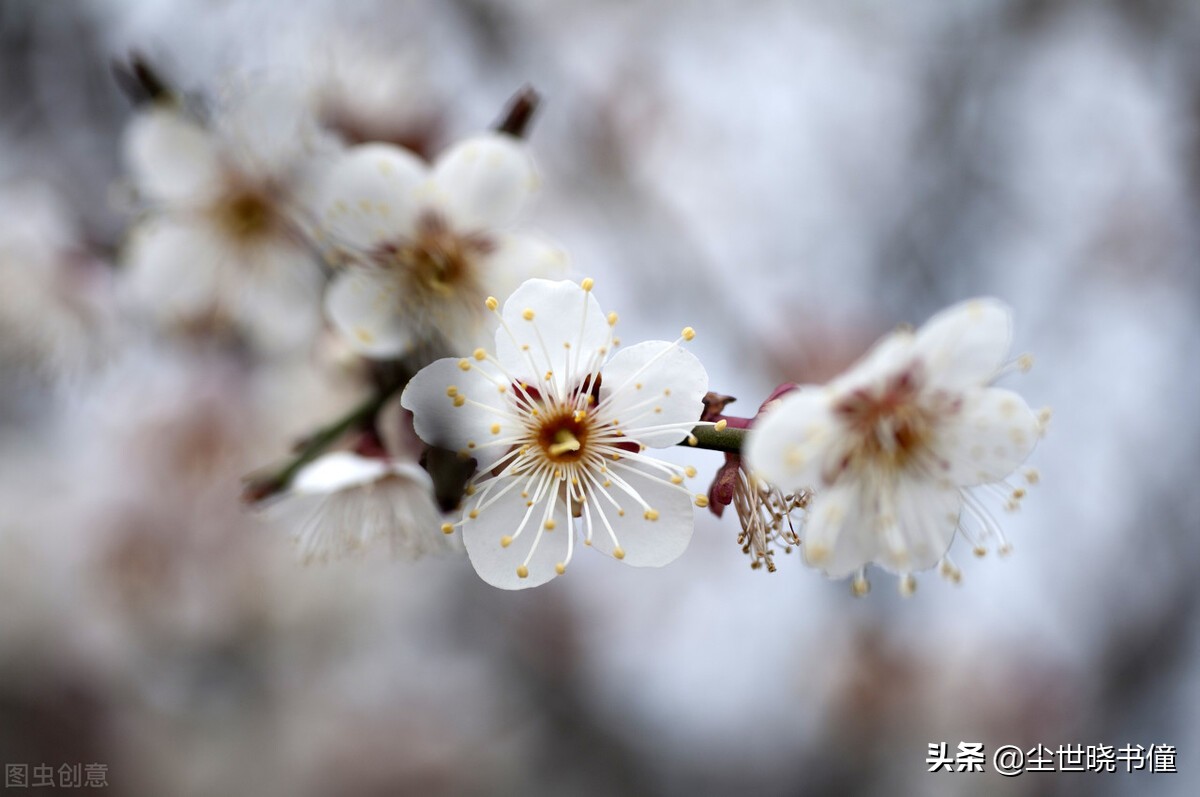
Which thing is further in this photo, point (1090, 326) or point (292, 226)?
point (1090, 326)

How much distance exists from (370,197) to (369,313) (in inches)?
5.0

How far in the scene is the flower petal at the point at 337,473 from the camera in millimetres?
812

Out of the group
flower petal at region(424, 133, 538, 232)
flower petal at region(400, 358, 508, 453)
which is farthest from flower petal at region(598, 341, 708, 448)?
flower petal at region(424, 133, 538, 232)

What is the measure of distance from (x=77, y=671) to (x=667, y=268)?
2.83m

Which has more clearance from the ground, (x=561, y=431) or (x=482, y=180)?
(x=482, y=180)

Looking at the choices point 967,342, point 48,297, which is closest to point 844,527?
point 967,342

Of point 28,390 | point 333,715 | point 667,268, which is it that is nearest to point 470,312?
point 667,268

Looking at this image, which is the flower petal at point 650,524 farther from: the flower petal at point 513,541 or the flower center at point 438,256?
the flower center at point 438,256

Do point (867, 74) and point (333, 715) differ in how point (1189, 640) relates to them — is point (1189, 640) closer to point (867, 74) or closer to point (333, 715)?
point (867, 74)

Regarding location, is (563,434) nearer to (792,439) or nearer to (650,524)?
(650,524)

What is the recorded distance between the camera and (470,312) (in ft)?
3.14

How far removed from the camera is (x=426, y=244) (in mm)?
946

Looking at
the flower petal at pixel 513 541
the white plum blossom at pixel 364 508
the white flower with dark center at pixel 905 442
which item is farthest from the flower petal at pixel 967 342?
the white plum blossom at pixel 364 508

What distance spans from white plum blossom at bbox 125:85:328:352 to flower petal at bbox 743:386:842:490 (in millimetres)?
710
